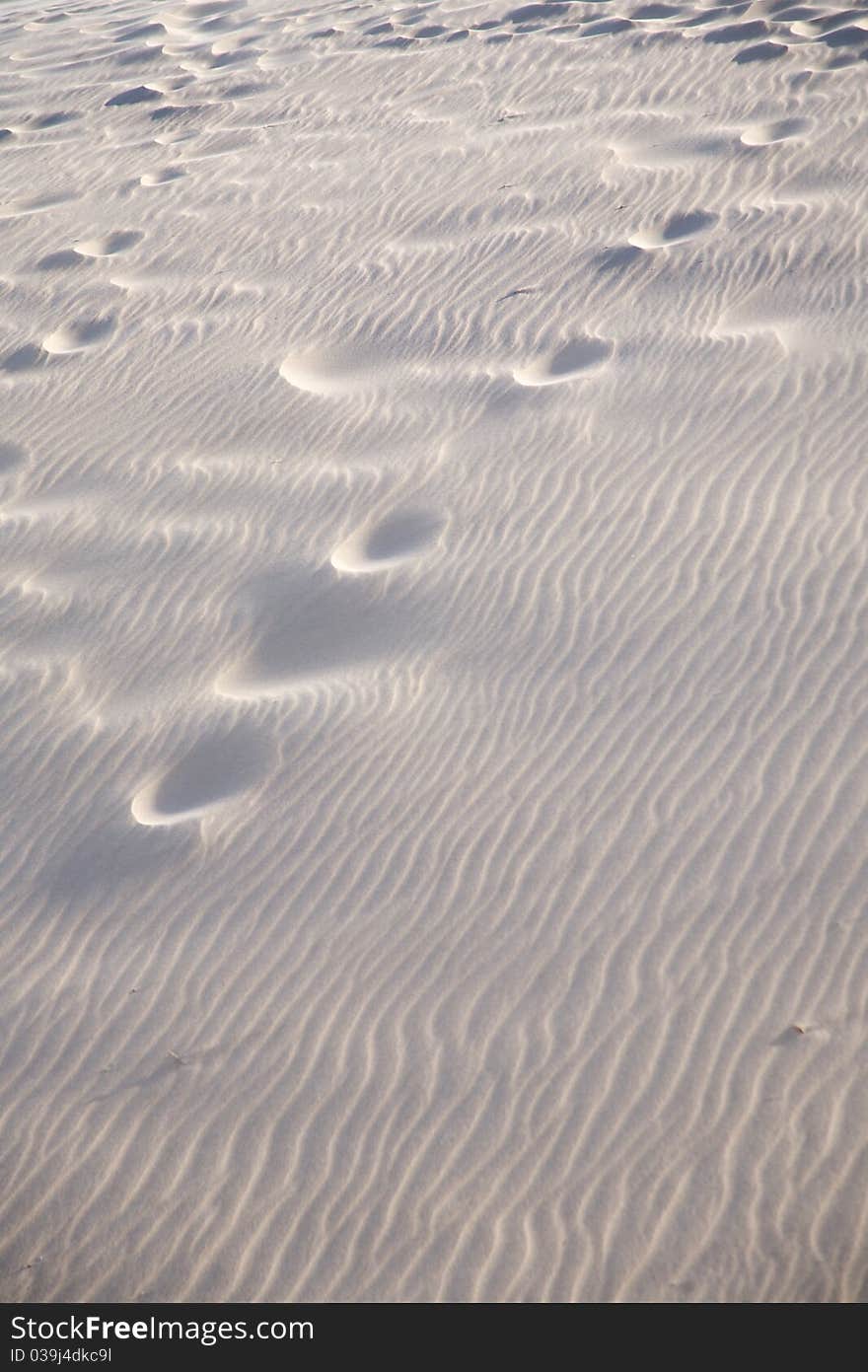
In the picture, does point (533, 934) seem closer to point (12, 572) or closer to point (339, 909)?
point (339, 909)

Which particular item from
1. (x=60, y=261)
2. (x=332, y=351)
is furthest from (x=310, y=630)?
(x=60, y=261)

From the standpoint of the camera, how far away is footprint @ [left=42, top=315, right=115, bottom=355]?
309 inches

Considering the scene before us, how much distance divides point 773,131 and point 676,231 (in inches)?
78.7

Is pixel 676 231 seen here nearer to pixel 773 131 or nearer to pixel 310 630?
pixel 773 131

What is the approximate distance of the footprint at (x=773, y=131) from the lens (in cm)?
891

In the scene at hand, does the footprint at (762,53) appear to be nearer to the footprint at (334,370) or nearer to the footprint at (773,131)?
the footprint at (773,131)

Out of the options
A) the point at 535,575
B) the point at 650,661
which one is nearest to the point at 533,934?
the point at 650,661

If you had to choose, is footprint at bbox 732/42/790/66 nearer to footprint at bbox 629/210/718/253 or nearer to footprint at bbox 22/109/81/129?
footprint at bbox 629/210/718/253

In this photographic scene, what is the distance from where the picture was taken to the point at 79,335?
799 centimetres

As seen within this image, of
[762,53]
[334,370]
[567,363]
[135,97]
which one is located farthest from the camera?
[135,97]

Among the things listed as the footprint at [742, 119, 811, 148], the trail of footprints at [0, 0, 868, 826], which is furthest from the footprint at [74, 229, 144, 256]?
the footprint at [742, 119, 811, 148]

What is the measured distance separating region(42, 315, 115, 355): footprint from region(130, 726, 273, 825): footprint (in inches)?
165

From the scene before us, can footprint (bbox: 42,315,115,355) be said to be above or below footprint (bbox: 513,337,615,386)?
above

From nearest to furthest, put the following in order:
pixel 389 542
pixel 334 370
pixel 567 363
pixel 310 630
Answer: pixel 310 630 → pixel 389 542 → pixel 567 363 → pixel 334 370
